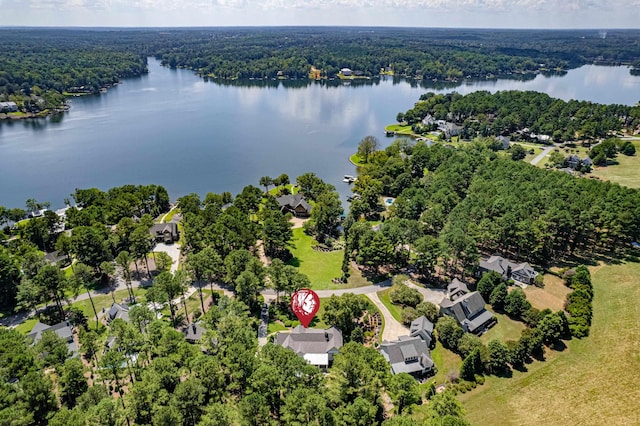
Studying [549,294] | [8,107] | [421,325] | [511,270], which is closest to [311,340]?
[421,325]

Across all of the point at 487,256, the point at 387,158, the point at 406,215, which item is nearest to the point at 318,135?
the point at 387,158

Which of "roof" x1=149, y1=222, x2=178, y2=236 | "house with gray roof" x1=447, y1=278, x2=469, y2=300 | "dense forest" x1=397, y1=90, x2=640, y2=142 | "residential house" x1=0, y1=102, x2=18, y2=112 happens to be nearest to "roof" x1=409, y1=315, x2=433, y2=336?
"house with gray roof" x1=447, y1=278, x2=469, y2=300

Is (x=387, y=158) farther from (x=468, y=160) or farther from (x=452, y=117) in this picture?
(x=452, y=117)

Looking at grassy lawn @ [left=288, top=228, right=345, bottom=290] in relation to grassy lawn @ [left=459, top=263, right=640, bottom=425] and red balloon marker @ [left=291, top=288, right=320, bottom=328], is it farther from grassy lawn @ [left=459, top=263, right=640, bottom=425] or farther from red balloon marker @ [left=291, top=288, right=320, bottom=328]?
grassy lawn @ [left=459, top=263, right=640, bottom=425]

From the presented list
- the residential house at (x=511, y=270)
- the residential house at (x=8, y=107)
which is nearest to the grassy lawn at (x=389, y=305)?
the residential house at (x=511, y=270)

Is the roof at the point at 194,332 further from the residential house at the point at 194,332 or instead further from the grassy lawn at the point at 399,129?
the grassy lawn at the point at 399,129

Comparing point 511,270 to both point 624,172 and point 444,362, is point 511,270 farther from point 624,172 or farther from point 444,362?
point 624,172
